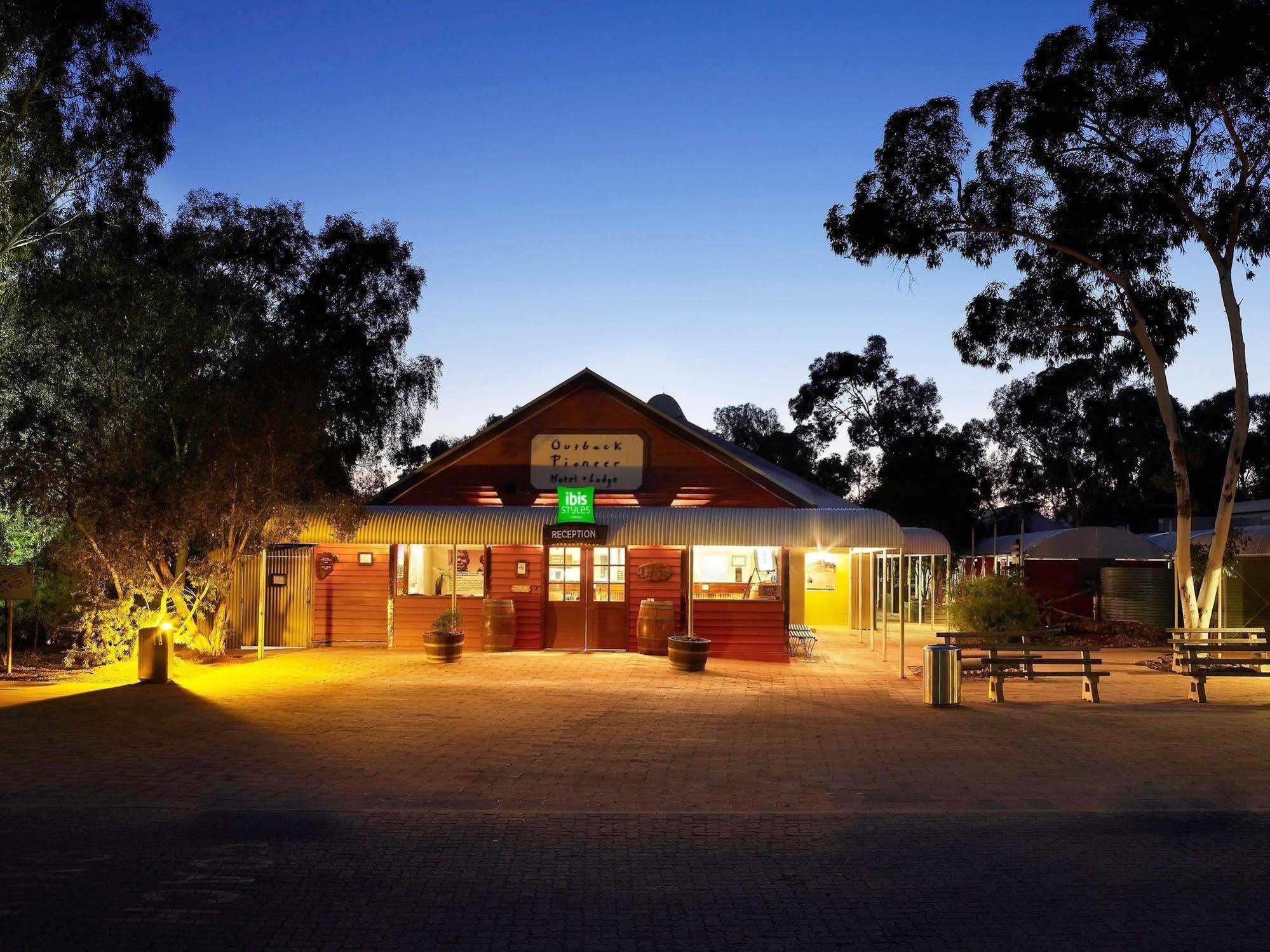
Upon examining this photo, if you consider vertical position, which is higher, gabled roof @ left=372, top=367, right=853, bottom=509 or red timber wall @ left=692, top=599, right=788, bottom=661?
gabled roof @ left=372, top=367, right=853, bottom=509

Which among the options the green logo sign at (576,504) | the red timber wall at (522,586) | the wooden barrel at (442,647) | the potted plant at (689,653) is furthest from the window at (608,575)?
the potted plant at (689,653)

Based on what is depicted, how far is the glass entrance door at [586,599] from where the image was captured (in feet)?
69.7

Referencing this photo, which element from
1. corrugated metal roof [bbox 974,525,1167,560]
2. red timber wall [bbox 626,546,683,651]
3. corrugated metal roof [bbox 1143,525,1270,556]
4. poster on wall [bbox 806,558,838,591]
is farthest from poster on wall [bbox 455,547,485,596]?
corrugated metal roof [bbox 974,525,1167,560]

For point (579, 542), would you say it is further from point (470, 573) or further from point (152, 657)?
point (152, 657)

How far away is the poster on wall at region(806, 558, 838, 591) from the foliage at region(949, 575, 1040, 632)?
1279cm

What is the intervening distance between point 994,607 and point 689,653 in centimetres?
500

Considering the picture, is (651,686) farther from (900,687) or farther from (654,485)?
(654,485)

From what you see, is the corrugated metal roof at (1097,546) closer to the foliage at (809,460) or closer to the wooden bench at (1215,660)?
the wooden bench at (1215,660)

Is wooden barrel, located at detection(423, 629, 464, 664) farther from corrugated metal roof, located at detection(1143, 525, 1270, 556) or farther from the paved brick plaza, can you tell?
corrugated metal roof, located at detection(1143, 525, 1270, 556)

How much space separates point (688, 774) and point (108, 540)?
11.3 metres

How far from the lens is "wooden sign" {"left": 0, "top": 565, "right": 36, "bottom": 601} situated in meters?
16.1

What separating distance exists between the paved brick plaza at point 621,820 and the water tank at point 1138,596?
13.8 m

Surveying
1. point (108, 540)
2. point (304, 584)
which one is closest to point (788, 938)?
point (108, 540)

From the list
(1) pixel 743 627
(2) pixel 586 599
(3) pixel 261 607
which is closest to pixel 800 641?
(1) pixel 743 627
